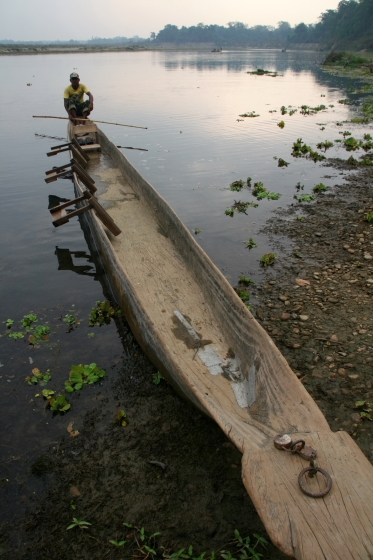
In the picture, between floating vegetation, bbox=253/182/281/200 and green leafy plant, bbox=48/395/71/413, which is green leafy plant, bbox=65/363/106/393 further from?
floating vegetation, bbox=253/182/281/200

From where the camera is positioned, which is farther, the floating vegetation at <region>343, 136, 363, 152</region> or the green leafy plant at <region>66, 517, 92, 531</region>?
the floating vegetation at <region>343, 136, 363, 152</region>

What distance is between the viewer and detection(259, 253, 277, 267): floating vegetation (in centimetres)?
720

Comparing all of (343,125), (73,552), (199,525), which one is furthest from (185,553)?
(343,125)

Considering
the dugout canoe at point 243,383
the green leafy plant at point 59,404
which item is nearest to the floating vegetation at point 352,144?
the dugout canoe at point 243,383

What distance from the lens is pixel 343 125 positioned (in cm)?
1884

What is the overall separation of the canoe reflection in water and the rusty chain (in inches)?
214

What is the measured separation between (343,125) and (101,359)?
18387mm

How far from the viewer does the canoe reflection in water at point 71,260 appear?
764cm

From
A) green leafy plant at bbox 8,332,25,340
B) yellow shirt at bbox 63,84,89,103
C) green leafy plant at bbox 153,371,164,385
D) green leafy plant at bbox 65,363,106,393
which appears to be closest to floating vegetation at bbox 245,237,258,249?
green leafy plant at bbox 153,371,164,385

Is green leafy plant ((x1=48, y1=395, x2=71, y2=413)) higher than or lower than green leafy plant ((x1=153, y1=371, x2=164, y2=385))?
lower

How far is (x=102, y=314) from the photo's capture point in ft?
19.9

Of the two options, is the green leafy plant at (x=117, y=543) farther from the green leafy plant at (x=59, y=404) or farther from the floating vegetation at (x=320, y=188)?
the floating vegetation at (x=320, y=188)

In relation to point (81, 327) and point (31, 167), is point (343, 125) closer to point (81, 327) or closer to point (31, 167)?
point (31, 167)

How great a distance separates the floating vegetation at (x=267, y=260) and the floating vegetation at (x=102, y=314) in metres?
2.87
